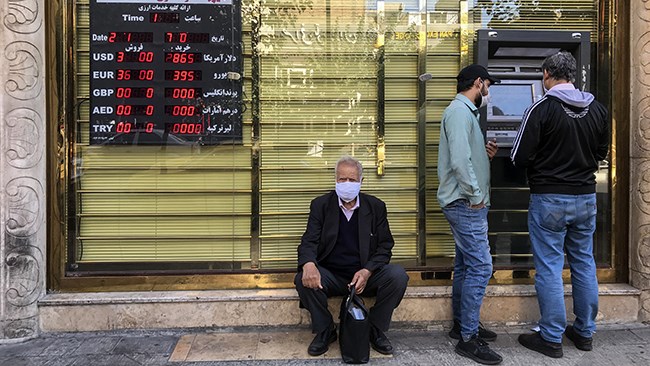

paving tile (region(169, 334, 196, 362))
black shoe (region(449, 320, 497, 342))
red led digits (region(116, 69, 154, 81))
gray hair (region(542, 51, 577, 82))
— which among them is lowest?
paving tile (region(169, 334, 196, 362))

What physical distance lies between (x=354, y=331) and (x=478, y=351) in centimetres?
A: 89

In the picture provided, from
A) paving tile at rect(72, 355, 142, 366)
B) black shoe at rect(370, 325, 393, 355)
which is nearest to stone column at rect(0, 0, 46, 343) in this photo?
paving tile at rect(72, 355, 142, 366)

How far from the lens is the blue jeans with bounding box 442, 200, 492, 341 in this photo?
346 cm

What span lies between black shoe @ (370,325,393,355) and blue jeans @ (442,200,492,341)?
21.4 inches

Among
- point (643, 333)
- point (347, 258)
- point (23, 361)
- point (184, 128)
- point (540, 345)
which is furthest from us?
point (184, 128)

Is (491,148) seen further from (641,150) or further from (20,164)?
(20,164)

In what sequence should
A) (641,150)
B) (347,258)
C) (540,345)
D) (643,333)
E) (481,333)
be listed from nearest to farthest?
(540,345) → (347,258) → (481,333) → (643,333) → (641,150)

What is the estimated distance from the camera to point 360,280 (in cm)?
341

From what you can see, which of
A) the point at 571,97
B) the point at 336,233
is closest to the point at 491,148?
the point at 571,97

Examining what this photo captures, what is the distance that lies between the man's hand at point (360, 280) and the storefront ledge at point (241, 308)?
1.61 ft

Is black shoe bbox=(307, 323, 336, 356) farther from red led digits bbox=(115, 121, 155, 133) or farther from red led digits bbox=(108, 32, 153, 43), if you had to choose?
red led digits bbox=(108, 32, 153, 43)

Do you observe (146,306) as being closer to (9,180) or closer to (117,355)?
(117,355)

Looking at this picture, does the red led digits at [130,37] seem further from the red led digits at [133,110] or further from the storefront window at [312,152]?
the storefront window at [312,152]

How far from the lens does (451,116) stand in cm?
344
